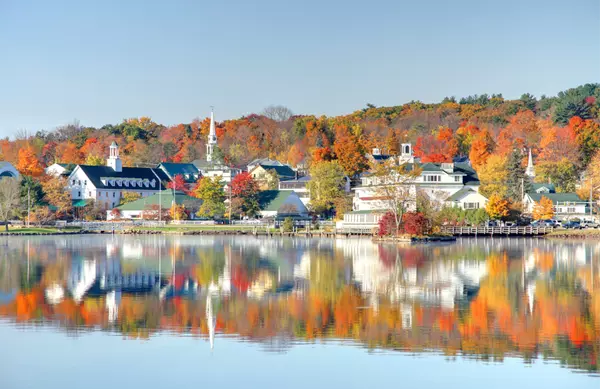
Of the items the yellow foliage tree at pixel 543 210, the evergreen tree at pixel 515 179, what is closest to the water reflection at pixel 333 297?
the yellow foliage tree at pixel 543 210

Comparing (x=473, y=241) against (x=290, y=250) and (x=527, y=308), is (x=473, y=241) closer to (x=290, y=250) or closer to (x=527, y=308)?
(x=290, y=250)

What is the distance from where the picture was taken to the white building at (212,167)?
310ft

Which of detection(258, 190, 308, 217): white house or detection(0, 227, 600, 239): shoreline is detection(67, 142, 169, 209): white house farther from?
detection(258, 190, 308, 217): white house

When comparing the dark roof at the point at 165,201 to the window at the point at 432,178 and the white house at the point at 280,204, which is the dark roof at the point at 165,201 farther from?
the window at the point at 432,178

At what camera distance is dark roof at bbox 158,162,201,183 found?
103000mm

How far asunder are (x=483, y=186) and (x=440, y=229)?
1440cm

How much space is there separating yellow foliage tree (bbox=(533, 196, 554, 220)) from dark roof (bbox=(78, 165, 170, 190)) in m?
45.8

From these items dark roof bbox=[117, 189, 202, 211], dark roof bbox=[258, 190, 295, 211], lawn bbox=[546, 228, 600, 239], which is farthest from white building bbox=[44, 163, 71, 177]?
lawn bbox=[546, 228, 600, 239]

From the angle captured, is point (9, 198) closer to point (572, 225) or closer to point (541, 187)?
point (572, 225)

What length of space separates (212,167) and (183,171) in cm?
756

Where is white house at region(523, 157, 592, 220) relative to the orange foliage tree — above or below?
below

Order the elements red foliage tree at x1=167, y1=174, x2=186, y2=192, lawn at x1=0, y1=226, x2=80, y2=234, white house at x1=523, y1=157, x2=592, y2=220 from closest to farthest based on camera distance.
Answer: lawn at x1=0, y1=226, x2=80, y2=234 < white house at x1=523, y1=157, x2=592, y2=220 < red foliage tree at x1=167, y1=174, x2=186, y2=192

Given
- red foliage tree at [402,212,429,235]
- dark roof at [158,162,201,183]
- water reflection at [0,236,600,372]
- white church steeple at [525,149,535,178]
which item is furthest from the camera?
dark roof at [158,162,201,183]

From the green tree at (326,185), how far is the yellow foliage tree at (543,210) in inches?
656
